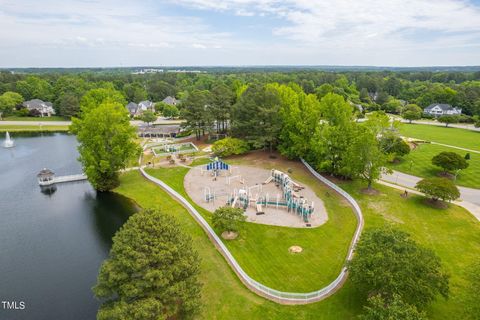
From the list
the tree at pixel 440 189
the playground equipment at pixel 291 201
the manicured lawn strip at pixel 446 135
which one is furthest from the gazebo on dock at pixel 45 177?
the manicured lawn strip at pixel 446 135

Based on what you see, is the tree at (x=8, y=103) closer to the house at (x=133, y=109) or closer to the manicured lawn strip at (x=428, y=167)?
the house at (x=133, y=109)

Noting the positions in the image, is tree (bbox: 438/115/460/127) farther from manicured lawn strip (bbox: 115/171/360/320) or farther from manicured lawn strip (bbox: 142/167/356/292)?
manicured lawn strip (bbox: 115/171/360/320)

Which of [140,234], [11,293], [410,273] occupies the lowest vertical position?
[11,293]

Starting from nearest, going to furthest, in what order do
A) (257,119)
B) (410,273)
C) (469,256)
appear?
(410,273) → (469,256) → (257,119)

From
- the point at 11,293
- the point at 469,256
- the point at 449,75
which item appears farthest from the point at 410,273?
the point at 449,75

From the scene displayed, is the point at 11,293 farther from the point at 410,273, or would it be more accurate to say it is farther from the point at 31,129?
the point at 31,129

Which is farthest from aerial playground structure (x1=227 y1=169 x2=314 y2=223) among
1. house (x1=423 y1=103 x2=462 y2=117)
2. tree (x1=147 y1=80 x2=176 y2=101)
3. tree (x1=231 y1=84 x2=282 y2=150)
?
tree (x1=147 y1=80 x2=176 y2=101)

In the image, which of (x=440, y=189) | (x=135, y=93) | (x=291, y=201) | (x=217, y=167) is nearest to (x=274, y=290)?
(x=291, y=201)
